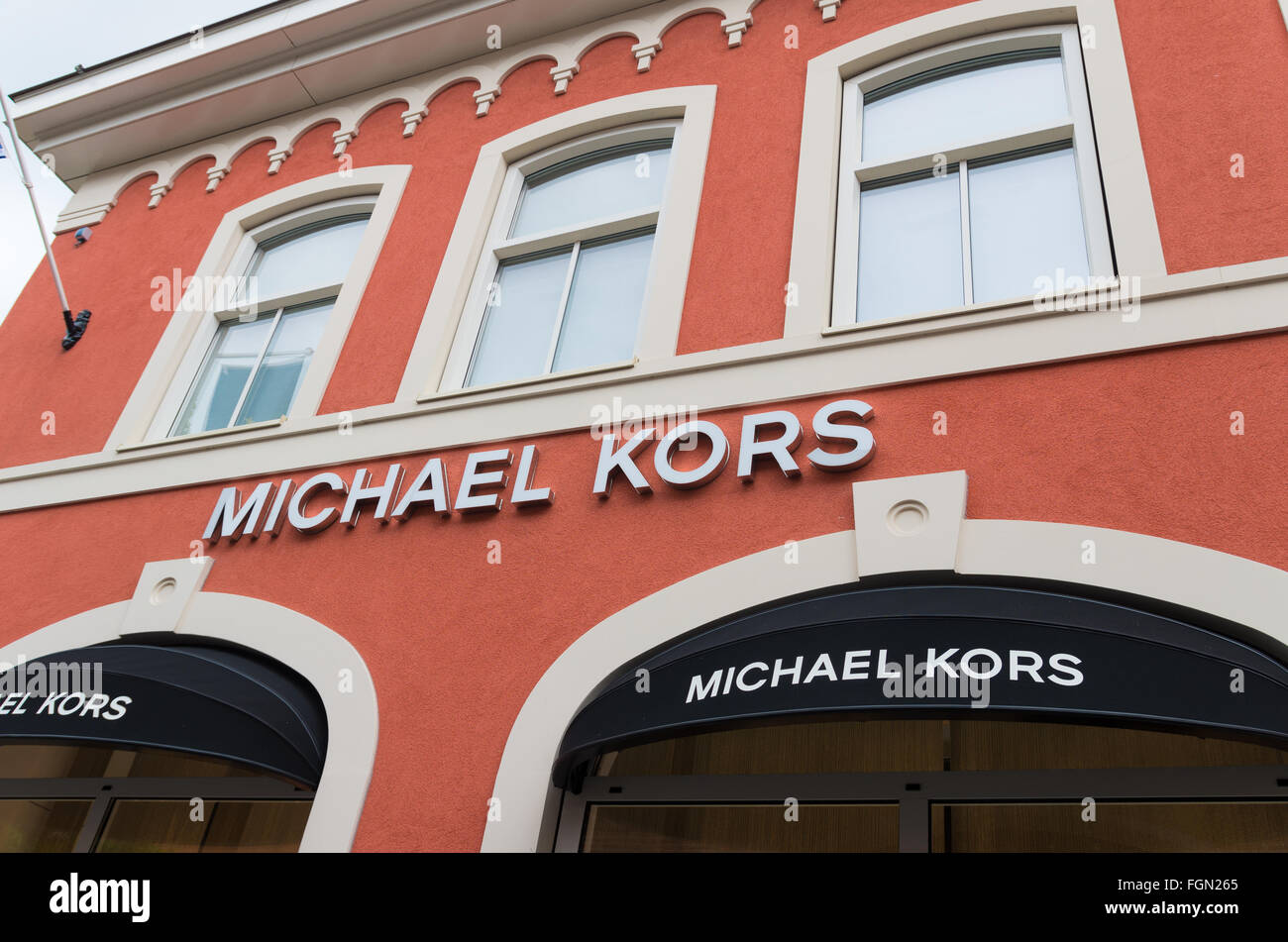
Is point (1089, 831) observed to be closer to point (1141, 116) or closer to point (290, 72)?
point (1141, 116)

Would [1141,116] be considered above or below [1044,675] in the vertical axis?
above

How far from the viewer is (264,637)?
5258 mm

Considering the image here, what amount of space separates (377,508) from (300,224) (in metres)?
3.36

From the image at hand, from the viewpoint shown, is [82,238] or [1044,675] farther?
[82,238]

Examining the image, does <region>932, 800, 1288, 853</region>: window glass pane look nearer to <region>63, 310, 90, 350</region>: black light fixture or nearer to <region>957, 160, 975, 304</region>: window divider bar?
<region>957, 160, 975, 304</region>: window divider bar

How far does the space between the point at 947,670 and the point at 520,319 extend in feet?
12.2

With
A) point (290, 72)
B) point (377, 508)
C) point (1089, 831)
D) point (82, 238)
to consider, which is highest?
point (290, 72)

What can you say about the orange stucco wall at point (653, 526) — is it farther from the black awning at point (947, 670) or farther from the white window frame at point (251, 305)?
the white window frame at point (251, 305)

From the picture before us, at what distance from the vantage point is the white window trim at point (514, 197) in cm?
547

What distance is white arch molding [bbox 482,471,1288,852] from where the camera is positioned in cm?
366

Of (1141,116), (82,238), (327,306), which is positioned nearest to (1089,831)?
(1141,116)

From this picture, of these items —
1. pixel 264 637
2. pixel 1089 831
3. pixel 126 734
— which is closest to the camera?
pixel 1089 831

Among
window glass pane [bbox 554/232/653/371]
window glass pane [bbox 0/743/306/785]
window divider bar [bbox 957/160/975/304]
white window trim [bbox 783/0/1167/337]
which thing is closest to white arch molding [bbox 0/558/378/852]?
window glass pane [bbox 0/743/306/785]

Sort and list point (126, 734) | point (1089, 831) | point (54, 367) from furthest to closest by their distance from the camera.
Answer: point (54, 367) → point (126, 734) → point (1089, 831)
